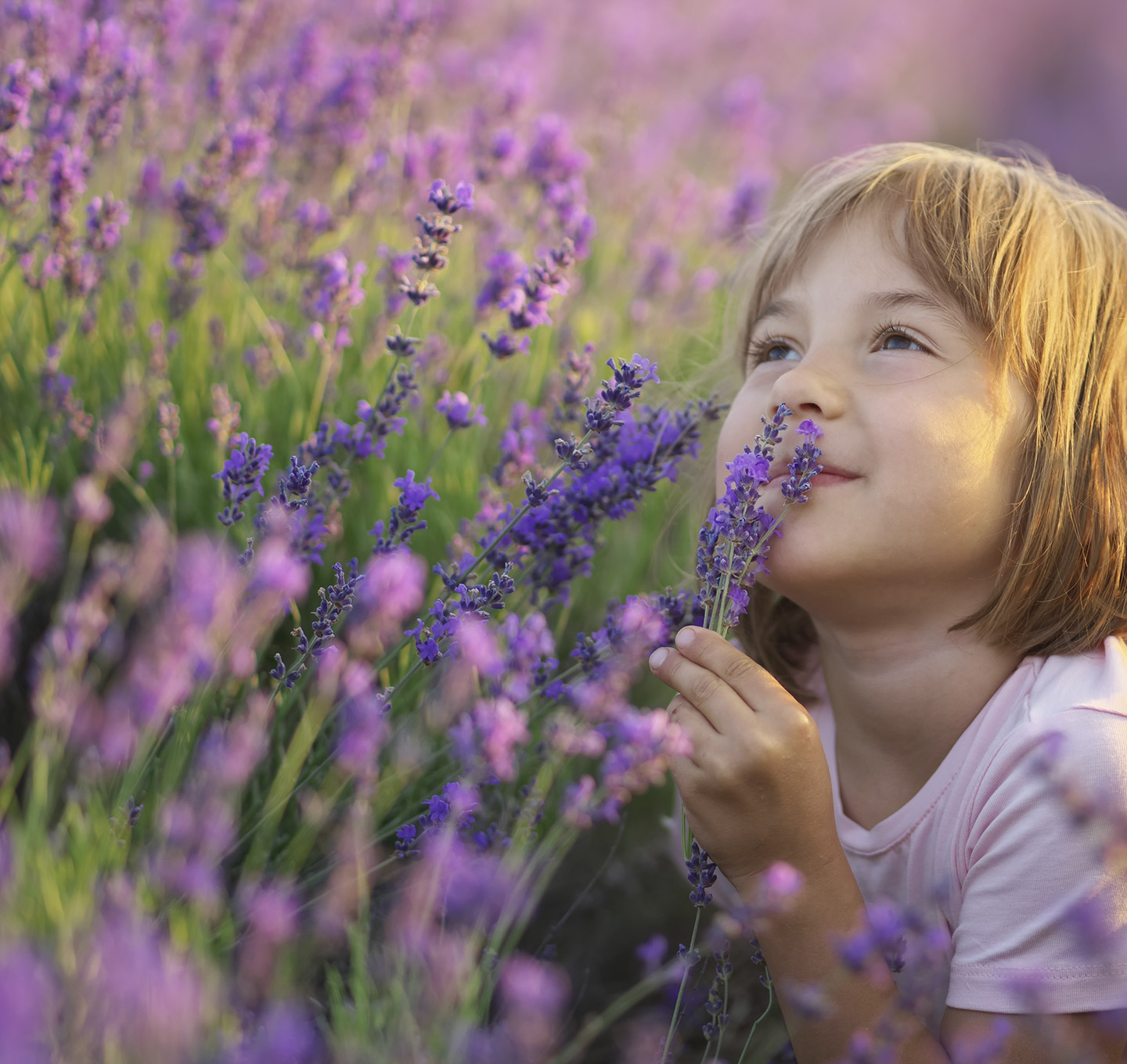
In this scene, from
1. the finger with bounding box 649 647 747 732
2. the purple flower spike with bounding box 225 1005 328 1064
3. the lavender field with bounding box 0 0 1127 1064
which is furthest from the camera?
the finger with bounding box 649 647 747 732

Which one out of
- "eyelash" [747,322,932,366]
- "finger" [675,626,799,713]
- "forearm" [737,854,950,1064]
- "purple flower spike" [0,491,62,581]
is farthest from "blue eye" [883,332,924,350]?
"purple flower spike" [0,491,62,581]

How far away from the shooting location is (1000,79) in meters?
12.5

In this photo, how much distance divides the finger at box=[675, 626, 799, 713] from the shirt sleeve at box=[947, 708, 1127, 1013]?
0.35 meters

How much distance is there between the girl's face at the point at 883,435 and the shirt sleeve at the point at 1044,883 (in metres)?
0.30

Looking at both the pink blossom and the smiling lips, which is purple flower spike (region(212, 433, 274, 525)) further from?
the smiling lips

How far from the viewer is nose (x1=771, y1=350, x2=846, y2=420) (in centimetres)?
151

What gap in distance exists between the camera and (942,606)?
168cm

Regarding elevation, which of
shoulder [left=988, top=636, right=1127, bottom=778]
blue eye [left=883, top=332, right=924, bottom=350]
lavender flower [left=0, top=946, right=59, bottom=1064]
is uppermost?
blue eye [left=883, top=332, right=924, bottom=350]

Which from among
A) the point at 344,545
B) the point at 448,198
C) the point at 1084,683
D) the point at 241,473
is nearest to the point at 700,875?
the point at 1084,683

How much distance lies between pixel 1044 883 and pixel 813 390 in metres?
0.76

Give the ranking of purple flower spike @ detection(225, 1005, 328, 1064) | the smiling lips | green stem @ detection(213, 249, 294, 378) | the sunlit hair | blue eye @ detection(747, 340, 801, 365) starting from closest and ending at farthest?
purple flower spike @ detection(225, 1005, 328, 1064) < the smiling lips < the sunlit hair < blue eye @ detection(747, 340, 801, 365) < green stem @ detection(213, 249, 294, 378)

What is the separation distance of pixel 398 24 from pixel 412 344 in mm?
1544

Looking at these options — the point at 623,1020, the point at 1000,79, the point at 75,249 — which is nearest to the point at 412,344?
the point at 75,249

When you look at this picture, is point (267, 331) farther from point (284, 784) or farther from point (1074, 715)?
point (1074, 715)
